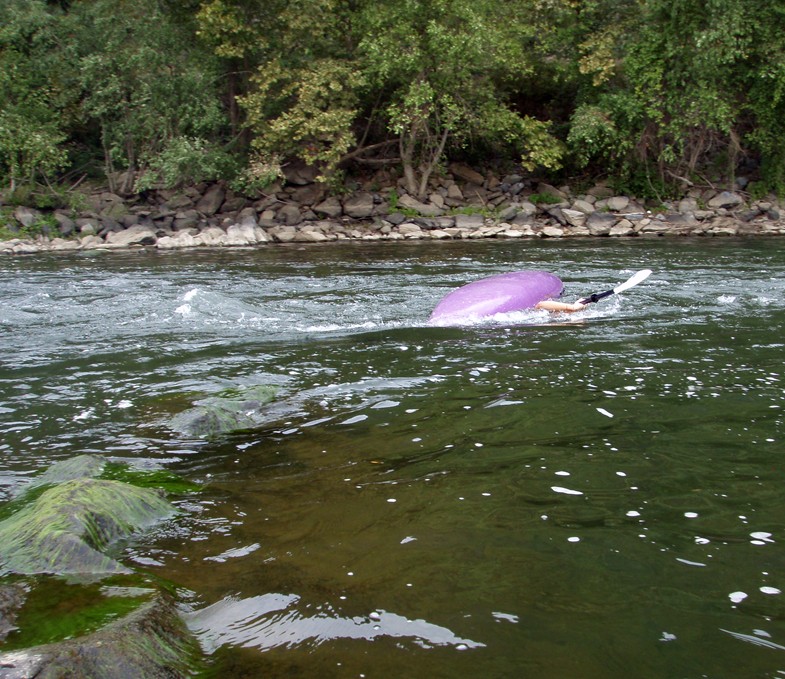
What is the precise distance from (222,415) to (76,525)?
1.66 m

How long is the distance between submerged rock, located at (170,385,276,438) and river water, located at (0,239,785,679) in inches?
4.8

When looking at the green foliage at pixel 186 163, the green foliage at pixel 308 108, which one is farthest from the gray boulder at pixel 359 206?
the green foliage at pixel 186 163

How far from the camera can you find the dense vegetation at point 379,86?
17.6 m

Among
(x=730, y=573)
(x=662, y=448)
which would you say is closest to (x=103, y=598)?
(x=730, y=573)

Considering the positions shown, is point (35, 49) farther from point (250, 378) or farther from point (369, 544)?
point (369, 544)

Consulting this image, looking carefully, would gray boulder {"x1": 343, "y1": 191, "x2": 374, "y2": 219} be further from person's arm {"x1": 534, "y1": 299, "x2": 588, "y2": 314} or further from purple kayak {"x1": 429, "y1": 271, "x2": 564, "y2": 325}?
person's arm {"x1": 534, "y1": 299, "x2": 588, "y2": 314}

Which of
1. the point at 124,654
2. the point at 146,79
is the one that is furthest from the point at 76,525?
the point at 146,79

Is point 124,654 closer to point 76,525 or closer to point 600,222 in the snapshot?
point 76,525

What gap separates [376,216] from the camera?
→ 1922cm

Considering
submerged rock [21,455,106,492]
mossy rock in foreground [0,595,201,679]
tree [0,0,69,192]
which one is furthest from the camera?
tree [0,0,69,192]

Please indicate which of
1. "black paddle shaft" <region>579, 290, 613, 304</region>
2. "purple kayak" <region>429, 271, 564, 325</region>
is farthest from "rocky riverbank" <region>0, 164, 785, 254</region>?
"black paddle shaft" <region>579, 290, 613, 304</region>

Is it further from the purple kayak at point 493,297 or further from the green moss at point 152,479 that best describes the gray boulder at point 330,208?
the green moss at point 152,479

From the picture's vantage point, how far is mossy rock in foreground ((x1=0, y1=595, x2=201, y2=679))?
6.66 feet

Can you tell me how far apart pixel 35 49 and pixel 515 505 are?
20.4 metres
